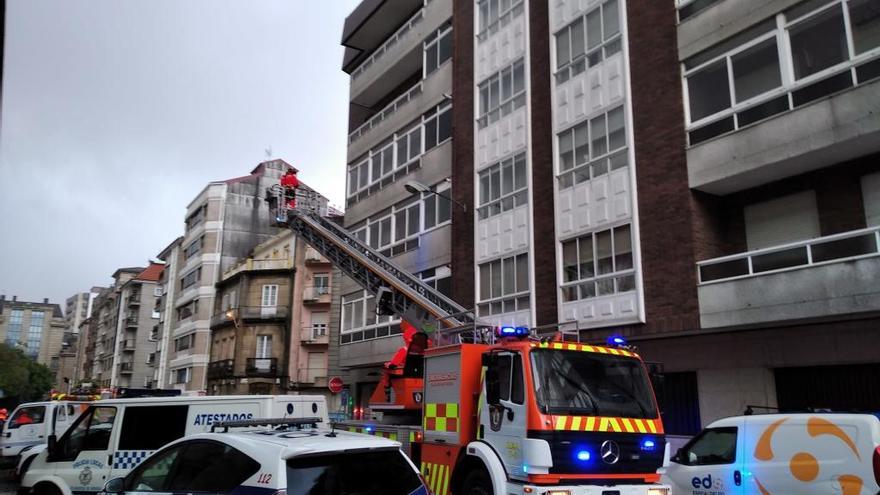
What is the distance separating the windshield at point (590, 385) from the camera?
7.92 metres

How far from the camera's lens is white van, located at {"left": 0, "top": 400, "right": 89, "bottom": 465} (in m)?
16.1

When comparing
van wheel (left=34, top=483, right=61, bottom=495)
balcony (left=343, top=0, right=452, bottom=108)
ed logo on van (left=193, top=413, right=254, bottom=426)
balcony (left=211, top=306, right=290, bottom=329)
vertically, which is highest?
balcony (left=343, top=0, right=452, bottom=108)

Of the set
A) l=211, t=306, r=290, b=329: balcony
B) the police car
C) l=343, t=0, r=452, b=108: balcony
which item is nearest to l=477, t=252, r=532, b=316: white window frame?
l=343, t=0, r=452, b=108: balcony

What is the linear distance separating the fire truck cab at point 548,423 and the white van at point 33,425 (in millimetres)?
11416

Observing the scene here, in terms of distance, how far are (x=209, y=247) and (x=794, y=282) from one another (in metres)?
48.2

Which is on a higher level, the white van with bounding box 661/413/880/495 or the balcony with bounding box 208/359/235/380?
the balcony with bounding box 208/359/235/380

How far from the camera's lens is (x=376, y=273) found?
55.0 feet

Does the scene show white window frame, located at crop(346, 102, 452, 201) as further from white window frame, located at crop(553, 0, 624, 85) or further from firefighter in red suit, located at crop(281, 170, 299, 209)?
white window frame, located at crop(553, 0, 624, 85)

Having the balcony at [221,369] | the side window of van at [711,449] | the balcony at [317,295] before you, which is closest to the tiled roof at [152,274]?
the balcony at [221,369]

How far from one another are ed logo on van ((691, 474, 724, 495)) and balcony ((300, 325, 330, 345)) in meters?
36.8

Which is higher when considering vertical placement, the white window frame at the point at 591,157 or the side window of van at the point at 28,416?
the white window frame at the point at 591,157

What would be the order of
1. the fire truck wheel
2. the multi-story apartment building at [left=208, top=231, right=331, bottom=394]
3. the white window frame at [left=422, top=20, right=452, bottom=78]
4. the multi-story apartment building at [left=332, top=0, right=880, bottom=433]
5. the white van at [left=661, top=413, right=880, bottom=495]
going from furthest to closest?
the multi-story apartment building at [left=208, top=231, right=331, bottom=394], the white window frame at [left=422, top=20, right=452, bottom=78], the multi-story apartment building at [left=332, top=0, right=880, bottom=433], the fire truck wheel, the white van at [left=661, top=413, right=880, bottom=495]

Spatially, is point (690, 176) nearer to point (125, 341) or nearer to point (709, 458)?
point (709, 458)

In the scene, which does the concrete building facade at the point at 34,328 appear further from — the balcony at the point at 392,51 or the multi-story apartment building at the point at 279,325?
the balcony at the point at 392,51
